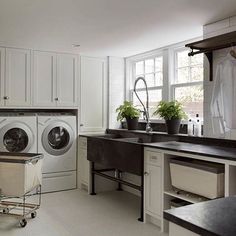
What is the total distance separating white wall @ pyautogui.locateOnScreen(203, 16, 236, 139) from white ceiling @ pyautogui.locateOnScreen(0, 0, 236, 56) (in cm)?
9

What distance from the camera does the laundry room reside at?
9.30 ft

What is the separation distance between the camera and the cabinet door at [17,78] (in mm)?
4395

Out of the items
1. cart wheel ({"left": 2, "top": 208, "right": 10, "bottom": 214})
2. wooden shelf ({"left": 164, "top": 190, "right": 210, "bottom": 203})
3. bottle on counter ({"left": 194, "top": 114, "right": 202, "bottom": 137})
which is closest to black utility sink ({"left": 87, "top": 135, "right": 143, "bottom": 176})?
wooden shelf ({"left": 164, "top": 190, "right": 210, "bottom": 203})

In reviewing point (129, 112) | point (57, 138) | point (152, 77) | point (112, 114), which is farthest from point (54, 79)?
point (152, 77)

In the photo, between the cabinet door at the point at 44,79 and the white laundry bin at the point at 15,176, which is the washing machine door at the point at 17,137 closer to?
the cabinet door at the point at 44,79

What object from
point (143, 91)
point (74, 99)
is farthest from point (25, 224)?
point (143, 91)

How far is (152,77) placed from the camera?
4906 mm

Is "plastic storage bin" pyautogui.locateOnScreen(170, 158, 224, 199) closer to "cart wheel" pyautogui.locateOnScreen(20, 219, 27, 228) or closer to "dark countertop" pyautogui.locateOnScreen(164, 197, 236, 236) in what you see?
"dark countertop" pyautogui.locateOnScreen(164, 197, 236, 236)

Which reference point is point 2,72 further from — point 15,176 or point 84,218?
point 84,218

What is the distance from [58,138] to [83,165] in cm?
60

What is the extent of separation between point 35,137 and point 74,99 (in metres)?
0.91

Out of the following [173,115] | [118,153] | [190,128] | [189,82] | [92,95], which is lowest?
[118,153]

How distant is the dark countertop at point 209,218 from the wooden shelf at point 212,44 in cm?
213

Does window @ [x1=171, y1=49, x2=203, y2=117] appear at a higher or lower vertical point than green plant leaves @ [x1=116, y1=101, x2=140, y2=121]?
higher
